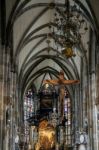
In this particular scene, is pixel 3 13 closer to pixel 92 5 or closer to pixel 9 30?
pixel 9 30

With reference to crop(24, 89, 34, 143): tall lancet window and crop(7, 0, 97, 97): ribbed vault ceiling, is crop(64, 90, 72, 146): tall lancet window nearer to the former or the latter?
crop(7, 0, 97, 97): ribbed vault ceiling

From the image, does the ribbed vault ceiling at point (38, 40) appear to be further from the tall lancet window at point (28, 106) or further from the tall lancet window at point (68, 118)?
the tall lancet window at point (28, 106)

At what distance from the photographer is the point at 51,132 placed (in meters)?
45.8

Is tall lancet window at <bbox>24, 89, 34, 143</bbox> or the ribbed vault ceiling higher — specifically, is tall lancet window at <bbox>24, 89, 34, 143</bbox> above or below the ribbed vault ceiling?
below

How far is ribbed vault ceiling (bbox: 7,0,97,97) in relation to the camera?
24.1 meters

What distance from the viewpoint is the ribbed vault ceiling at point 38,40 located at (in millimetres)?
24109

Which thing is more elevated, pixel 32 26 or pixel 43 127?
pixel 32 26

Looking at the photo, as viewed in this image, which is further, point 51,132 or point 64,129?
point 51,132

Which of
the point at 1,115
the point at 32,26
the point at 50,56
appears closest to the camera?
the point at 1,115

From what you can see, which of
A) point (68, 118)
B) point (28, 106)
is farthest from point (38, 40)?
point (28, 106)

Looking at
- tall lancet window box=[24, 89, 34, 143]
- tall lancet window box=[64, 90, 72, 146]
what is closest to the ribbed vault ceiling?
tall lancet window box=[64, 90, 72, 146]

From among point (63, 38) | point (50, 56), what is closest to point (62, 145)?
point (50, 56)

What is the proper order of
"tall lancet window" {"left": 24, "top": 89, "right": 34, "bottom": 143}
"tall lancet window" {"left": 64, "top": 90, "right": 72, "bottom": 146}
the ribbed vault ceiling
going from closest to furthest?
1. the ribbed vault ceiling
2. "tall lancet window" {"left": 64, "top": 90, "right": 72, "bottom": 146}
3. "tall lancet window" {"left": 24, "top": 89, "right": 34, "bottom": 143}

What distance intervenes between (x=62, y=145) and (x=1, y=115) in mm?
22369
